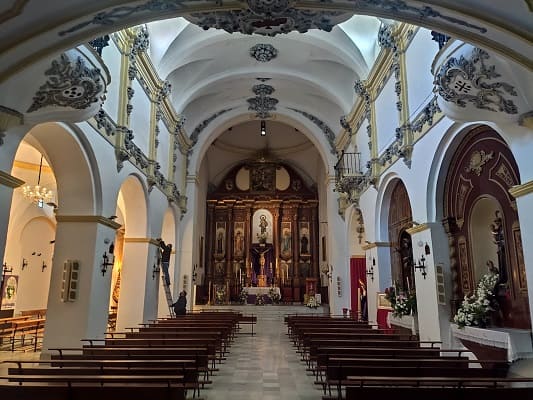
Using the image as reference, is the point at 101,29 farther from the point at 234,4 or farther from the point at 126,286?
the point at 126,286

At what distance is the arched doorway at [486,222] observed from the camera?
6.55 m

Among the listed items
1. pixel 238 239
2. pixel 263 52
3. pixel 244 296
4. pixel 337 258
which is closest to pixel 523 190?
pixel 263 52

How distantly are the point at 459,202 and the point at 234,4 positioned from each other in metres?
5.60

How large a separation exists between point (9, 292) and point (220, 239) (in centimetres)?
1096

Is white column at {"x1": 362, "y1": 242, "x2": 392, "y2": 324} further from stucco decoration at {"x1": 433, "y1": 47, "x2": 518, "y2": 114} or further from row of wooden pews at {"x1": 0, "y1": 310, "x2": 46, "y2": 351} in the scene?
row of wooden pews at {"x1": 0, "y1": 310, "x2": 46, "y2": 351}

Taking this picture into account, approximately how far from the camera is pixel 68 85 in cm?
568

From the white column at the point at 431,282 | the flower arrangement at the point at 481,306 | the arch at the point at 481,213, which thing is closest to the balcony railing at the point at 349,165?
the white column at the point at 431,282

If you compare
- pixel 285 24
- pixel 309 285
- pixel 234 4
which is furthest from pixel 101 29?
pixel 309 285

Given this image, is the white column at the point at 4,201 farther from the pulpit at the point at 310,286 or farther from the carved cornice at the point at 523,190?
the pulpit at the point at 310,286

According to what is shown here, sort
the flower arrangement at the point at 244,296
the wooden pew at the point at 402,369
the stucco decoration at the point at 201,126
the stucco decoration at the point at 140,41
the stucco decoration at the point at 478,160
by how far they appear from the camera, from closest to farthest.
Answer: the wooden pew at the point at 402,369
the stucco decoration at the point at 478,160
the stucco decoration at the point at 140,41
the stucco decoration at the point at 201,126
the flower arrangement at the point at 244,296

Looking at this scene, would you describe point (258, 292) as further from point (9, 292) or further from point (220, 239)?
point (9, 292)

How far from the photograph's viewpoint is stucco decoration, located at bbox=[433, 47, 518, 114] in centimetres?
525

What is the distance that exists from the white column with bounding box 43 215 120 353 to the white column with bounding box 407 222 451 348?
6737 mm

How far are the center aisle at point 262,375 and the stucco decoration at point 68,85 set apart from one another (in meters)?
4.49
